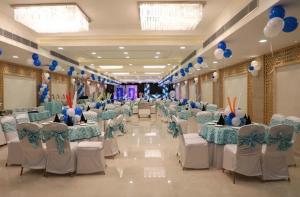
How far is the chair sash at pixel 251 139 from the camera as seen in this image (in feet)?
14.4

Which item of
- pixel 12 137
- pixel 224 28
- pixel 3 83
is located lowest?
pixel 12 137

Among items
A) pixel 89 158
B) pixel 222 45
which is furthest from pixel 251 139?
pixel 222 45

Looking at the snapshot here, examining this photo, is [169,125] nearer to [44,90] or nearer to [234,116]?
[234,116]

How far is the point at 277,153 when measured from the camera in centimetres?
447

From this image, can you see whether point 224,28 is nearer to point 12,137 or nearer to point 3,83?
point 12,137

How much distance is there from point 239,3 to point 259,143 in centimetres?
297

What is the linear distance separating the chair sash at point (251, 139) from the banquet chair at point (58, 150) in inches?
107

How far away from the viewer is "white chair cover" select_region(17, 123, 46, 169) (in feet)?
15.6

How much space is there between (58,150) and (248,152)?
3.04 meters

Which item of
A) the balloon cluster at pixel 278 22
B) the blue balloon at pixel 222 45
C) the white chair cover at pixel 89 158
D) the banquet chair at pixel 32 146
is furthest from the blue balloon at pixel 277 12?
the banquet chair at pixel 32 146

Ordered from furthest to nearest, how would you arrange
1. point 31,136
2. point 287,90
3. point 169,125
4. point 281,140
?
point 287,90, point 169,125, point 31,136, point 281,140

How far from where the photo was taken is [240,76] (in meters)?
11.6

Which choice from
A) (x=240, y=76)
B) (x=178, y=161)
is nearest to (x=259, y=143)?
(x=178, y=161)

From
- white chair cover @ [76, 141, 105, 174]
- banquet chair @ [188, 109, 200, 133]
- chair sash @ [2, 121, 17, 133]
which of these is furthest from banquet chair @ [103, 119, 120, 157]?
banquet chair @ [188, 109, 200, 133]
